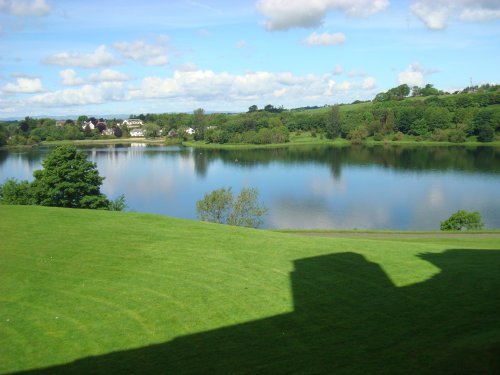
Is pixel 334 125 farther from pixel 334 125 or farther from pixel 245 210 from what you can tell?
pixel 245 210

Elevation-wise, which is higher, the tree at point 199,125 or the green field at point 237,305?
the tree at point 199,125

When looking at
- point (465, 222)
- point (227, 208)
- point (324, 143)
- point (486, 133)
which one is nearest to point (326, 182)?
point (227, 208)

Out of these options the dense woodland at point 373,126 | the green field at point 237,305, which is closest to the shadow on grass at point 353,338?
the green field at point 237,305

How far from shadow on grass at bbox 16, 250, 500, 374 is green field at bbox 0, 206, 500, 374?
0.12 feet

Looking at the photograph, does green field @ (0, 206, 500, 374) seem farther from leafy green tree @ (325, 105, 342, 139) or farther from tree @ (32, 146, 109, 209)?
leafy green tree @ (325, 105, 342, 139)

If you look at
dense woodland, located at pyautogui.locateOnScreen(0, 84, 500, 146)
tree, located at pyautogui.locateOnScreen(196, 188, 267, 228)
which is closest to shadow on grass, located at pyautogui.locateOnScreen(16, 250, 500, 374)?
tree, located at pyautogui.locateOnScreen(196, 188, 267, 228)

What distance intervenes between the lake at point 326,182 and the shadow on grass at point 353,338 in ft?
105

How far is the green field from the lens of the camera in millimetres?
7992

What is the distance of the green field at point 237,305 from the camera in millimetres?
7992

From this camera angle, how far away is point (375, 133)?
15162 centimetres

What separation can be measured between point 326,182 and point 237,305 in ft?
208

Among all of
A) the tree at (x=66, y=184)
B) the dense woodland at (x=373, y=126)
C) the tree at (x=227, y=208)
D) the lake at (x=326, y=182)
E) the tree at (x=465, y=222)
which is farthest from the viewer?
the dense woodland at (x=373, y=126)

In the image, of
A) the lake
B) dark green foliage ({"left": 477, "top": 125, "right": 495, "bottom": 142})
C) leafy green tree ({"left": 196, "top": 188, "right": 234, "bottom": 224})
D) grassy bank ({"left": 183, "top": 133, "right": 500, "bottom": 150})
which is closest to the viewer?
leafy green tree ({"left": 196, "top": 188, "right": 234, "bottom": 224})

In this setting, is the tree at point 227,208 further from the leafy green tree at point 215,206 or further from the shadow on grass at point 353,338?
the shadow on grass at point 353,338
